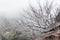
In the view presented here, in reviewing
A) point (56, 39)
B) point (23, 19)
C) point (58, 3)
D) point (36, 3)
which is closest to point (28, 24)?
point (23, 19)

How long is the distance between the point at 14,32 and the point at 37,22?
116 inches

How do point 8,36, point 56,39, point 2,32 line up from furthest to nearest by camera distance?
point 2,32 → point 8,36 → point 56,39

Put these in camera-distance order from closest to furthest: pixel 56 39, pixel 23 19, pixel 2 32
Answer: pixel 56 39, pixel 2 32, pixel 23 19

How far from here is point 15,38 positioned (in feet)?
69.1

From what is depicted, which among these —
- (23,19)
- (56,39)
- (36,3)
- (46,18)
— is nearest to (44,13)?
(46,18)

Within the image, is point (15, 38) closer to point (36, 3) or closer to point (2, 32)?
point (2, 32)

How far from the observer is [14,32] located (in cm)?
2125

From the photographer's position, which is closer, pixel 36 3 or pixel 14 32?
pixel 14 32

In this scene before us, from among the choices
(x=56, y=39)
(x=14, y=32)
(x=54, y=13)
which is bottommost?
(x=56, y=39)

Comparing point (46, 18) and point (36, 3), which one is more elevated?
point (36, 3)

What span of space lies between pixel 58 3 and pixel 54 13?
2.25 m

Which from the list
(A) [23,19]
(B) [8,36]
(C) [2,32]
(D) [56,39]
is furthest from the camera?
(A) [23,19]

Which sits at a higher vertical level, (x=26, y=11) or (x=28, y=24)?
(x=26, y=11)

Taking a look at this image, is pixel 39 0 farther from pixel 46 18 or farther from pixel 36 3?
pixel 46 18
